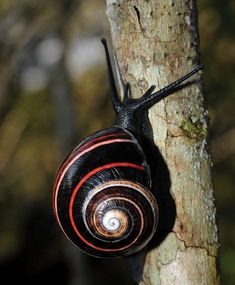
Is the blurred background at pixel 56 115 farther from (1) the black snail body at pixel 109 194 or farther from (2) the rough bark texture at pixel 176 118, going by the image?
(2) the rough bark texture at pixel 176 118

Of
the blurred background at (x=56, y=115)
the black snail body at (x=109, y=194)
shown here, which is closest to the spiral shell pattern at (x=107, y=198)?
the black snail body at (x=109, y=194)

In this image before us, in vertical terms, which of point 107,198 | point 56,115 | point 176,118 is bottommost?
point 107,198

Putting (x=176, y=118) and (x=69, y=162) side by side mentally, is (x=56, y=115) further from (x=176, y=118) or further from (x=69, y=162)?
(x=176, y=118)

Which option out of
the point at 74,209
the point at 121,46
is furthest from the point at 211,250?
the point at 121,46

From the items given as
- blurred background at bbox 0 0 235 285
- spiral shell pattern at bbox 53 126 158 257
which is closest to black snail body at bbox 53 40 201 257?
spiral shell pattern at bbox 53 126 158 257

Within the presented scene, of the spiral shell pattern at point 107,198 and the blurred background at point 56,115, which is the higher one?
the blurred background at point 56,115

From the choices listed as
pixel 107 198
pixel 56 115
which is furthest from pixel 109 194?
pixel 56 115
